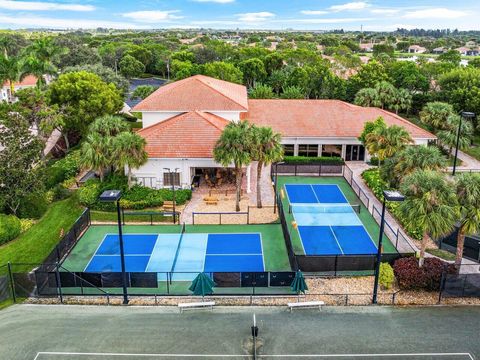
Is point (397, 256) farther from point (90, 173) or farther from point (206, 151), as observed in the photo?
point (90, 173)

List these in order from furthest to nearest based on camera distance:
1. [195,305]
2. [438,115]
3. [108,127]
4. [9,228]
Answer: [438,115] < [108,127] < [9,228] < [195,305]

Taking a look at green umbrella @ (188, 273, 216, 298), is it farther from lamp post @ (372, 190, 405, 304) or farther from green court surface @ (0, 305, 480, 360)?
lamp post @ (372, 190, 405, 304)

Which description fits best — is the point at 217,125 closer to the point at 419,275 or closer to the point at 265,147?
the point at 265,147

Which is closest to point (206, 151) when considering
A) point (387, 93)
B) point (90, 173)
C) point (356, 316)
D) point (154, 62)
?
point (90, 173)

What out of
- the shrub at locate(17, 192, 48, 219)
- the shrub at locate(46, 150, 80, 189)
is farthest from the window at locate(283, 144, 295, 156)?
the shrub at locate(17, 192, 48, 219)

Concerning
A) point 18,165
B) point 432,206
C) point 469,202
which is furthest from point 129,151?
point 469,202

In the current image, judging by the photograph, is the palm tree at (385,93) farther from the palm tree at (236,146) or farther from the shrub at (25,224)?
the shrub at (25,224)
